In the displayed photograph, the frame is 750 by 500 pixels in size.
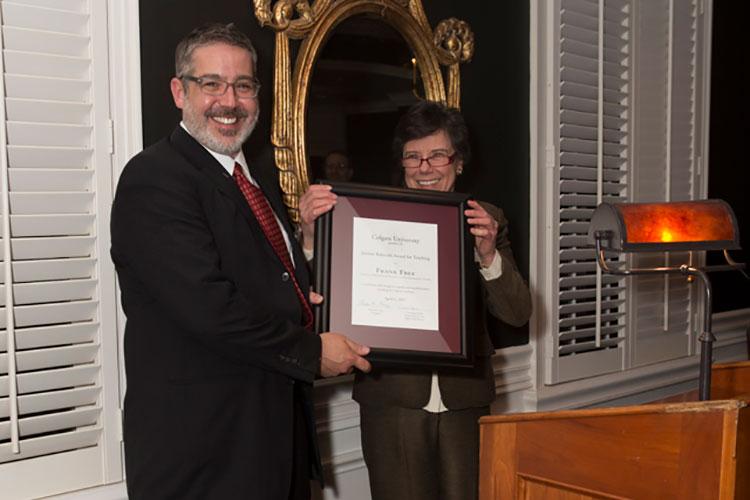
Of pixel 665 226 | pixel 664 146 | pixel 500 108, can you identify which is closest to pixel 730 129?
pixel 664 146

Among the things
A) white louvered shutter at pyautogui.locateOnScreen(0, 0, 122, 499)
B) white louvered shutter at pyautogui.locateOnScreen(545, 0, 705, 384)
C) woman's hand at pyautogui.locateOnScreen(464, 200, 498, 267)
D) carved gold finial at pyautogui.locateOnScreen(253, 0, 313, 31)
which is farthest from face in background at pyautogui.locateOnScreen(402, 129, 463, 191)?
white louvered shutter at pyautogui.locateOnScreen(545, 0, 705, 384)

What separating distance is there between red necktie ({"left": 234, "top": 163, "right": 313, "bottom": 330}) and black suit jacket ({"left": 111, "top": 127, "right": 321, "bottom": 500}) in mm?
55

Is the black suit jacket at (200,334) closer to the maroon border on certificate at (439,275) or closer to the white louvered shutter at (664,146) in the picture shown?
the maroon border on certificate at (439,275)

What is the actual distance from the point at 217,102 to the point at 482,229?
0.85 meters

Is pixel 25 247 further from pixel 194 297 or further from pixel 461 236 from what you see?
pixel 461 236

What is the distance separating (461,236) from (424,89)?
98 cm

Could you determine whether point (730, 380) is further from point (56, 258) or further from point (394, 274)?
point (56, 258)

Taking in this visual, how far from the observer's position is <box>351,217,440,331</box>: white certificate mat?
8.13ft

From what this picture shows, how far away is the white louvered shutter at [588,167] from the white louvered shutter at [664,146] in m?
0.14

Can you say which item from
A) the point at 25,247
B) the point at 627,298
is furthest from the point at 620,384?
the point at 25,247

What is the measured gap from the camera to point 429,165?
8.98ft

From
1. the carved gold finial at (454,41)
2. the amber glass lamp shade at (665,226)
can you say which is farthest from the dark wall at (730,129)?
the amber glass lamp shade at (665,226)

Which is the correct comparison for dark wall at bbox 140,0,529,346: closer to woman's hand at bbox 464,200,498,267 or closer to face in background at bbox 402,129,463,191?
face in background at bbox 402,129,463,191

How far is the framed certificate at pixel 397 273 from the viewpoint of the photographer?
246 cm
